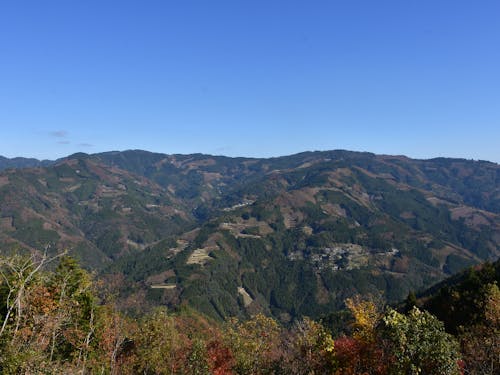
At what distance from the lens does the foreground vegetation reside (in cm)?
3155

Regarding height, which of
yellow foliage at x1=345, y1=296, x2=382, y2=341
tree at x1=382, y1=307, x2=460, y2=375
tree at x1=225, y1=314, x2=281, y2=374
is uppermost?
tree at x1=382, y1=307, x2=460, y2=375

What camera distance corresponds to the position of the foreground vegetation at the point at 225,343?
104ft

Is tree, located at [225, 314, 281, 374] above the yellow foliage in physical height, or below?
below

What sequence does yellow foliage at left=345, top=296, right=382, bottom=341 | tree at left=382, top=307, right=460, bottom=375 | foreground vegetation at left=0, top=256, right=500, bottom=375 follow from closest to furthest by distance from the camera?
tree at left=382, top=307, right=460, bottom=375, foreground vegetation at left=0, top=256, right=500, bottom=375, yellow foliage at left=345, top=296, right=382, bottom=341

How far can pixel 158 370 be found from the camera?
64312mm

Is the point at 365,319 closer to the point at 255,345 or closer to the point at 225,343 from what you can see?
the point at 255,345

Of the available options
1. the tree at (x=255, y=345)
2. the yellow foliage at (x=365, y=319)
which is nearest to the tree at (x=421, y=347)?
the yellow foliage at (x=365, y=319)

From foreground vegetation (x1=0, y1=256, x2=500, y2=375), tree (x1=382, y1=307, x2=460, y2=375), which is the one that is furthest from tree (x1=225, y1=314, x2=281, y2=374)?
tree (x1=382, y1=307, x2=460, y2=375)

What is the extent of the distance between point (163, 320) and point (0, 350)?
39.2 m

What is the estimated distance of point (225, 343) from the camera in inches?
2643

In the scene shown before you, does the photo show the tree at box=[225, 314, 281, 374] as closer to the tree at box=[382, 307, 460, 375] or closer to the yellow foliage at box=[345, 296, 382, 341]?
the yellow foliage at box=[345, 296, 382, 341]

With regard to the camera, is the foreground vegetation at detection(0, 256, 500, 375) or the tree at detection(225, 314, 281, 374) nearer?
the foreground vegetation at detection(0, 256, 500, 375)

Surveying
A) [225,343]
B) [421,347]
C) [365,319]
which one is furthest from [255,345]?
[421,347]

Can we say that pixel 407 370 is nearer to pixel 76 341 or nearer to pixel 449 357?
pixel 449 357
